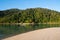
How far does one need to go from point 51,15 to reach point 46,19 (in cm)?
1088

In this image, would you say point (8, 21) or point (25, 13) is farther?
point (25, 13)

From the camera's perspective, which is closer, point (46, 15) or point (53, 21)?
point (53, 21)

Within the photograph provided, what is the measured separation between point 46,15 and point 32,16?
44.9 ft

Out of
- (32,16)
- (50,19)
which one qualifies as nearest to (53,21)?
(50,19)

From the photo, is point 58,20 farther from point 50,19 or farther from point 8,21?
point 8,21

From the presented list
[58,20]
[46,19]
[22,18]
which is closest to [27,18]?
[22,18]

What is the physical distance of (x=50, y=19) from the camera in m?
132

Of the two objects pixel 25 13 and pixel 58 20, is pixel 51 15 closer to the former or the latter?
pixel 58 20

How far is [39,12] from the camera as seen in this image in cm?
14900

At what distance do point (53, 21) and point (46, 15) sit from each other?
15511mm

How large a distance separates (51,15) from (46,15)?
494 centimetres

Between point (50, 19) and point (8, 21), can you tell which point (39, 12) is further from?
point (8, 21)

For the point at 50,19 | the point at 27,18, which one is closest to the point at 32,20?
the point at 27,18

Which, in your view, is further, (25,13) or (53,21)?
(25,13)
